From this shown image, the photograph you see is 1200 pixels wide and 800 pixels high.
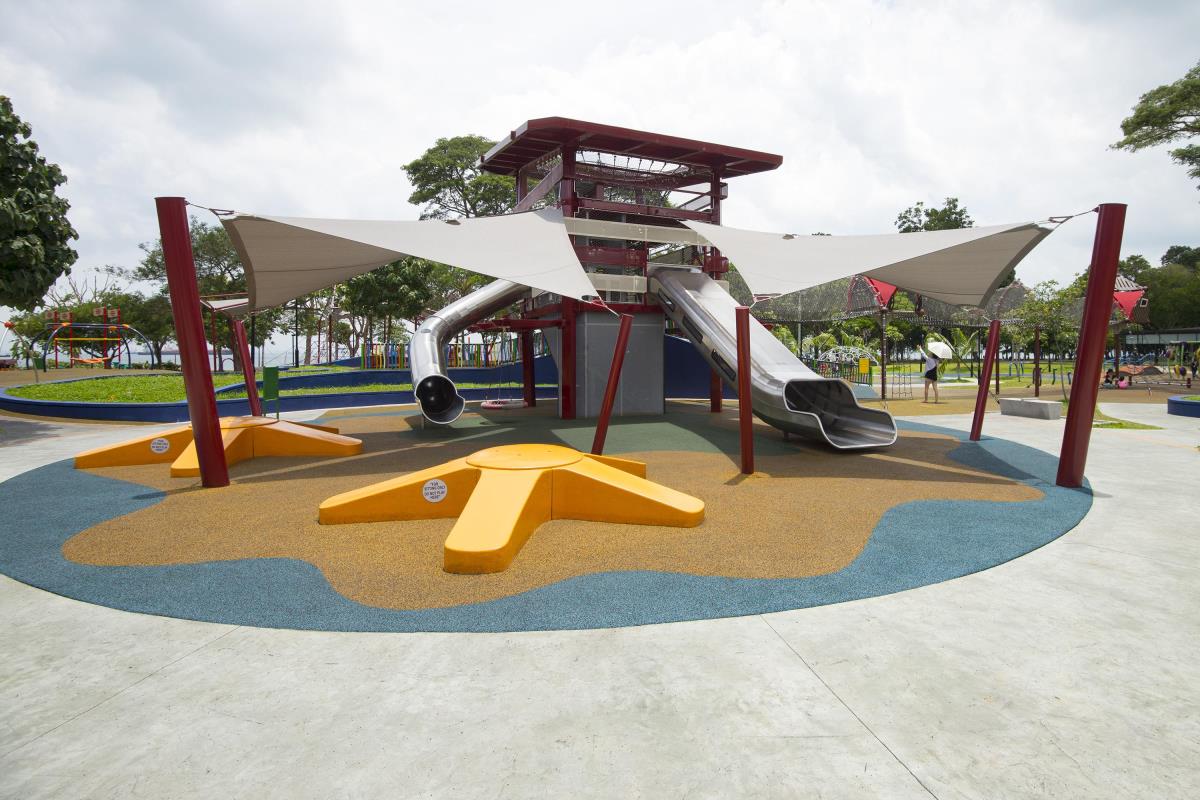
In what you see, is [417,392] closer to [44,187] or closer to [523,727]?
[44,187]

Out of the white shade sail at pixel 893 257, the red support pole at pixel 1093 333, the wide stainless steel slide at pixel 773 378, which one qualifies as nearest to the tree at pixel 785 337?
the wide stainless steel slide at pixel 773 378

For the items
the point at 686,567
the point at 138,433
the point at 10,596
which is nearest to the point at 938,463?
the point at 686,567

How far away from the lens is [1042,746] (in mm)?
2641

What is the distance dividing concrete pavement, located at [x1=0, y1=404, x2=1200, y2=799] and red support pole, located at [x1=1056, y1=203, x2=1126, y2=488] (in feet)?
12.7

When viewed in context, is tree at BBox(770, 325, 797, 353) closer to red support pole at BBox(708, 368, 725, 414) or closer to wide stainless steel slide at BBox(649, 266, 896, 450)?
red support pole at BBox(708, 368, 725, 414)

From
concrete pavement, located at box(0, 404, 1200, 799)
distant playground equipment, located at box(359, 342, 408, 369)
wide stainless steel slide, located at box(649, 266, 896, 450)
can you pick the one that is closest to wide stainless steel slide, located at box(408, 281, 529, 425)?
wide stainless steel slide, located at box(649, 266, 896, 450)

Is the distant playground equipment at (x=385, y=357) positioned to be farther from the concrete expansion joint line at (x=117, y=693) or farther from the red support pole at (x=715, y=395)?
the concrete expansion joint line at (x=117, y=693)

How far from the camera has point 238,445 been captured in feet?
32.1

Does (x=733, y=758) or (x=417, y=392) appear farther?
(x=417, y=392)

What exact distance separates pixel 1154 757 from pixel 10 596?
6.93 metres

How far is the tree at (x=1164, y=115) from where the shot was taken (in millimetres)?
21438

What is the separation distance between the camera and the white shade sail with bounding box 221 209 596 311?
8.67 m

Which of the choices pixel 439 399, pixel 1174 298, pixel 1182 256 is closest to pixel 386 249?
pixel 439 399

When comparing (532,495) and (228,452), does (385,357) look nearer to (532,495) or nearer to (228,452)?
(228,452)
